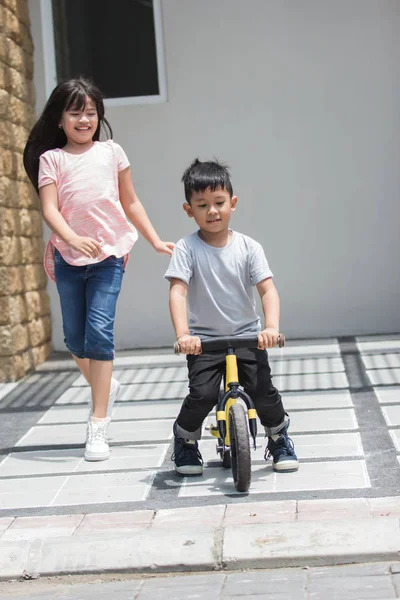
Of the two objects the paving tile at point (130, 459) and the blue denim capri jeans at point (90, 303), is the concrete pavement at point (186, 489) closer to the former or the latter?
the paving tile at point (130, 459)

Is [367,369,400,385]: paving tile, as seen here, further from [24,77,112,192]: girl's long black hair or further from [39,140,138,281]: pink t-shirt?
[24,77,112,192]: girl's long black hair

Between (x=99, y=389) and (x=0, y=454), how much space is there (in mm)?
621

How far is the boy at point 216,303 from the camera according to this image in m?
4.41

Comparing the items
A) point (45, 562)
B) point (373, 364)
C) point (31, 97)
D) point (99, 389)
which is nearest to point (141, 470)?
point (99, 389)

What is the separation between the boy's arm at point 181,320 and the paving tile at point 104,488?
648mm

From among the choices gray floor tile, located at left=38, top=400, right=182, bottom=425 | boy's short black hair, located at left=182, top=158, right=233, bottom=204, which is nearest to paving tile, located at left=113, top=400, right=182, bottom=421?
gray floor tile, located at left=38, top=400, right=182, bottom=425

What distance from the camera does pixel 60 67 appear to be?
785cm

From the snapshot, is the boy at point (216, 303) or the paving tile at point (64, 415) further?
the paving tile at point (64, 415)

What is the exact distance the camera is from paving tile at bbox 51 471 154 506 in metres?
4.30

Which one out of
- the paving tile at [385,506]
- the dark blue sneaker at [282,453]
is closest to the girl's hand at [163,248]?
the dark blue sneaker at [282,453]

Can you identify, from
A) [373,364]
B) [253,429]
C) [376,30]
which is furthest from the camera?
[376,30]

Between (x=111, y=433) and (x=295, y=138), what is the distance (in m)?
3.18

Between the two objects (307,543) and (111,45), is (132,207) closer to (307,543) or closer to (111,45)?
(307,543)

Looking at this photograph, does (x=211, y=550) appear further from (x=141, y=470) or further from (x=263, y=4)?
(x=263, y=4)
